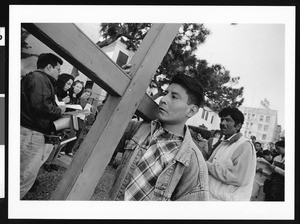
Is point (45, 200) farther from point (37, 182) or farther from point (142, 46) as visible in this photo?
point (142, 46)

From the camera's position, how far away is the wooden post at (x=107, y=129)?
1.06 metres

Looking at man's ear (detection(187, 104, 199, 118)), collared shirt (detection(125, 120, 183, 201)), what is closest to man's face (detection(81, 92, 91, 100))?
collared shirt (detection(125, 120, 183, 201))

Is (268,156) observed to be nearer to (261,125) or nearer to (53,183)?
(261,125)

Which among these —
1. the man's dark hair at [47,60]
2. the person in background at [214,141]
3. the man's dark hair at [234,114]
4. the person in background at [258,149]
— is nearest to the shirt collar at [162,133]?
the person in background at [214,141]

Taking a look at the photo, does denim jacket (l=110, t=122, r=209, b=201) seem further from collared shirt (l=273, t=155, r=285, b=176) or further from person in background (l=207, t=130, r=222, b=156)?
collared shirt (l=273, t=155, r=285, b=176)

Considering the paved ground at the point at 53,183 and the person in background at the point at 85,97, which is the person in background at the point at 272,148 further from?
the person in background at the point at 85,97

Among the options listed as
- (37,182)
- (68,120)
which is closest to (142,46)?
(68,120)

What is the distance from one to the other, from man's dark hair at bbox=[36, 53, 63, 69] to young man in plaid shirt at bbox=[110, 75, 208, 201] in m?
0.50

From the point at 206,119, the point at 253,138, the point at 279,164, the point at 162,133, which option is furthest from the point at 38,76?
the point at 279,164

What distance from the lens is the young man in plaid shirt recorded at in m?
1.20

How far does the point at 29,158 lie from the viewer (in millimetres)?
1374

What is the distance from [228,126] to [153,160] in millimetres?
475

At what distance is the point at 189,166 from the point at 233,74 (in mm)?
605

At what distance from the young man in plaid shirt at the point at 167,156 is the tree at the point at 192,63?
178mm
